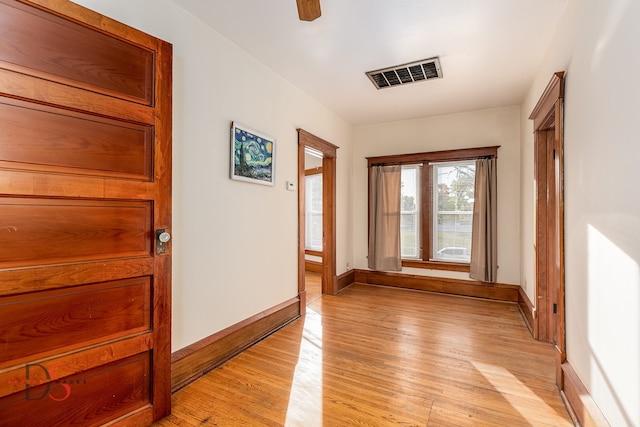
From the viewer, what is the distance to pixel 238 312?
2779mm

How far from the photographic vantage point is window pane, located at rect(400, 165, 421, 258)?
496 centimetres

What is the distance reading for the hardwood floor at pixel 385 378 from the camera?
189 cm

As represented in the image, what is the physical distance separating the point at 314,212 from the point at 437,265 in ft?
9.06

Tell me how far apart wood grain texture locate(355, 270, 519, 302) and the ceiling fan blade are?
164 inches

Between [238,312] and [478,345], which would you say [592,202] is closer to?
[478,345]

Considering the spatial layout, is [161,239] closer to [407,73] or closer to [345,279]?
[407,73]

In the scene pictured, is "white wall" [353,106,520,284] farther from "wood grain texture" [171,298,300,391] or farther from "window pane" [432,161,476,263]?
"wood grain texture" [171,298,300,391]

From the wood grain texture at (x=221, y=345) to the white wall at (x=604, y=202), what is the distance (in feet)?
8.13

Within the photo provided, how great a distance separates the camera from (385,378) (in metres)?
2.32

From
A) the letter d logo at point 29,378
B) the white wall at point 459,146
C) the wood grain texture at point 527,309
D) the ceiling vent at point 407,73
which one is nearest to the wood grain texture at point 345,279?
the white wall at point 459,146

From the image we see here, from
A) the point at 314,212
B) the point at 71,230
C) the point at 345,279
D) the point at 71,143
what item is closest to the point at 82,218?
the point at 71,230

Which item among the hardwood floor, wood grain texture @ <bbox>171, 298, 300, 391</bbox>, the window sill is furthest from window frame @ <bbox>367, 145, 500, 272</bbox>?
wood grain texture @ <bbox>171, 298, 300, 391</bbox>

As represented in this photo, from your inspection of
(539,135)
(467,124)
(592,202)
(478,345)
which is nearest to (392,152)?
(467,124)

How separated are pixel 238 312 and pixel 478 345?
91.0 inches
